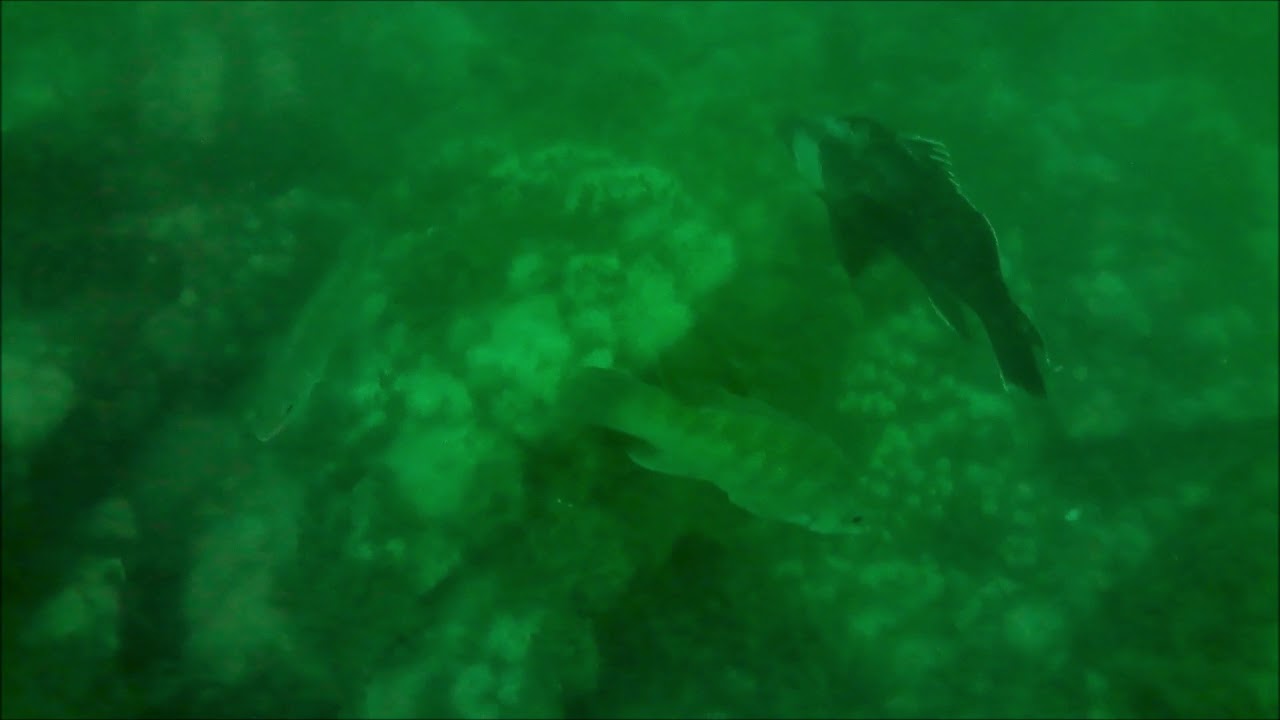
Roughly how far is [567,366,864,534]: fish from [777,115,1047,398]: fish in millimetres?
1063

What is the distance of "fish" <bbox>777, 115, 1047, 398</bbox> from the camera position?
3.26m

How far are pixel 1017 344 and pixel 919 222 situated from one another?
709 mm

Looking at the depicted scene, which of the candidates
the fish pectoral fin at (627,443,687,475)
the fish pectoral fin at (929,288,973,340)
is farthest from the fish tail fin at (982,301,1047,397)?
the fish pectoral fin at (627,443,687,475)

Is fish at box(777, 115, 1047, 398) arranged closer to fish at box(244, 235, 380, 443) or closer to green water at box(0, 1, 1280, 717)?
green water at box(0, 1, 1280, 717)

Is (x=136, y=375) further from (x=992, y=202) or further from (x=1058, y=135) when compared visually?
(x=1058, y=135)

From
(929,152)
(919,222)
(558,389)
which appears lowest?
(558,389)

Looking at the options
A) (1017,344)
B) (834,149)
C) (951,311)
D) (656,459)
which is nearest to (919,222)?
(951,311)

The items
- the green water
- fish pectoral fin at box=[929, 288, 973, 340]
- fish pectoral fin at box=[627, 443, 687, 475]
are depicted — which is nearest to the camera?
fish pectoral fin at box=[627, 443, 687, 475]

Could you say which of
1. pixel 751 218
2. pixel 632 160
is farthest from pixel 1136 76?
pixel 632 160

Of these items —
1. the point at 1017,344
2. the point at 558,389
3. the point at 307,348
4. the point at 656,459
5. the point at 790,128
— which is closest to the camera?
the point at 656,459

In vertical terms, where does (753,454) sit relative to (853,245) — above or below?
below

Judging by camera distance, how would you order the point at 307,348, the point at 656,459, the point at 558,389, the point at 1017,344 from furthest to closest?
1. the point at 558,389
2. the point at 307,348
3. the point at 1017,344
4. the point at 656,459

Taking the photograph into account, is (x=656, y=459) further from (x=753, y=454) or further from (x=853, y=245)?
(x=853, y=245)

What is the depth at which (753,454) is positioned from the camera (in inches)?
110
